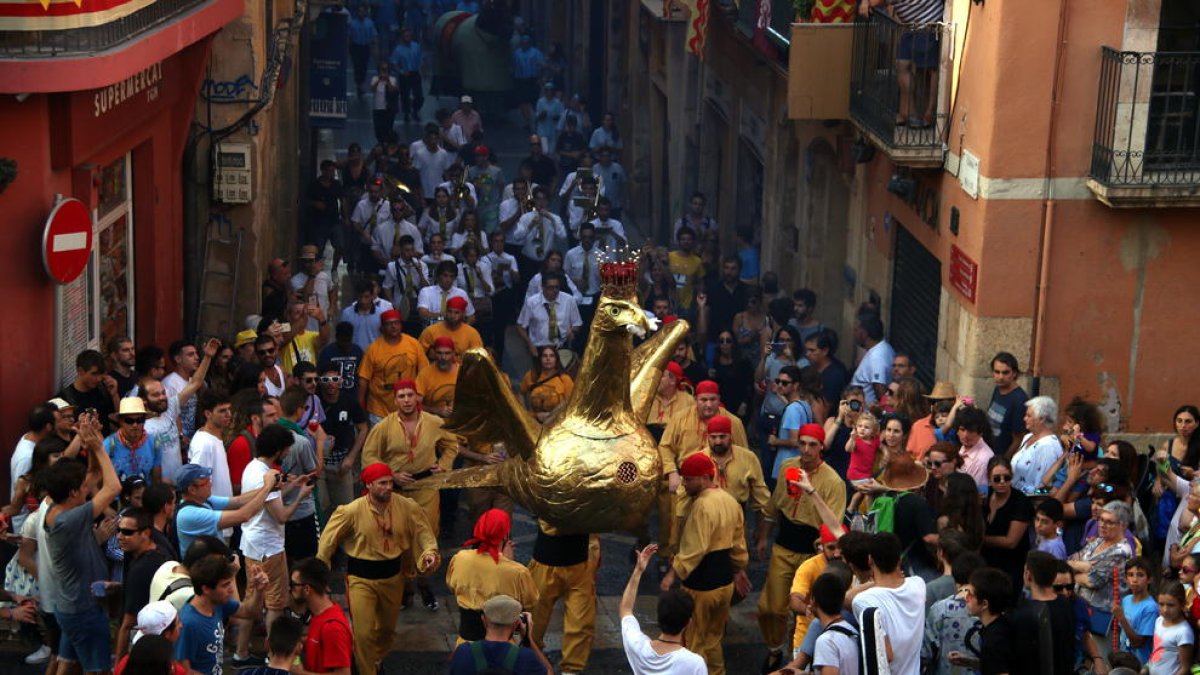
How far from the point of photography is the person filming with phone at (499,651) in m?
10.2

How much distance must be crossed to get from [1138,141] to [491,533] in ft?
21.3

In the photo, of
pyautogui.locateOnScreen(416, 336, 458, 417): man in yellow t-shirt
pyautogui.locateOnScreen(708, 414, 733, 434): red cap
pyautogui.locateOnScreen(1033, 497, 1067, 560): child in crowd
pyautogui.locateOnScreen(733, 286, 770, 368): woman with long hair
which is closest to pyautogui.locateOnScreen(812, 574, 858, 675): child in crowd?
pyautogui.locateOnScreen(1033, 497, 1067, 560): child in crowd

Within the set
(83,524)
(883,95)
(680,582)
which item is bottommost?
(680,582)

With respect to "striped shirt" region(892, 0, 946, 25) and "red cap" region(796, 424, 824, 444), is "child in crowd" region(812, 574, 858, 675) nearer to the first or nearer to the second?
"red cap" region(796, 424, 824, 444)

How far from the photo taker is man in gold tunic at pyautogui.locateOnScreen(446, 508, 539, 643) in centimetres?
1156

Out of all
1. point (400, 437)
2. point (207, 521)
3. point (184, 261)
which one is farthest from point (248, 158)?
point (207, 521)

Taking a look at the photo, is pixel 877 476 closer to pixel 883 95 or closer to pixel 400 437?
pixel 400 437

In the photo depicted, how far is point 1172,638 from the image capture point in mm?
11156

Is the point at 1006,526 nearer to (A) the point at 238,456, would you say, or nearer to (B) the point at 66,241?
(A) the point at 238,456

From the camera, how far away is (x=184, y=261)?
19281 millimetres

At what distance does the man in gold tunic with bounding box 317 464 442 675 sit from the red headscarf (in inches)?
32.9

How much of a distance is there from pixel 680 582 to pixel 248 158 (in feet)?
24.9

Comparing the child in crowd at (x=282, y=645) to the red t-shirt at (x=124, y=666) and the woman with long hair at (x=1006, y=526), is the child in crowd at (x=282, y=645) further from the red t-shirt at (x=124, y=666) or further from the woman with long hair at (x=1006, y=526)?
the woman with long hair at (x=1006, y=526)

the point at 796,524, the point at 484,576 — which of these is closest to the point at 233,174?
the point at 796,524
